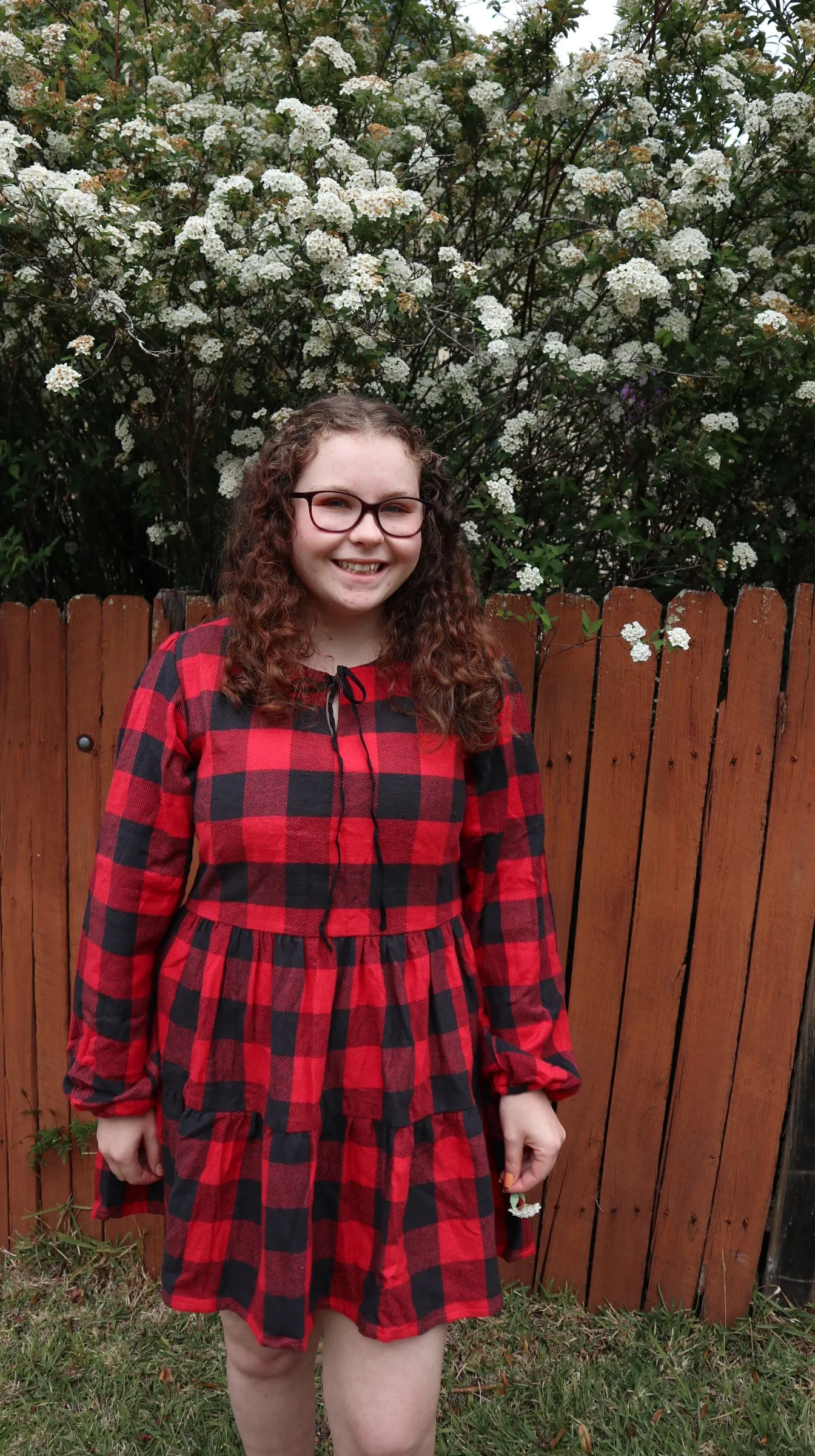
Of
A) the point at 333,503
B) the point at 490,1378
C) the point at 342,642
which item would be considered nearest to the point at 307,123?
the point at 333,503

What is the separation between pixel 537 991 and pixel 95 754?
1.36 metres

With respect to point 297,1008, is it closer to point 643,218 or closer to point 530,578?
point 530,578

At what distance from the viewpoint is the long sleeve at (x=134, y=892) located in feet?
5.21

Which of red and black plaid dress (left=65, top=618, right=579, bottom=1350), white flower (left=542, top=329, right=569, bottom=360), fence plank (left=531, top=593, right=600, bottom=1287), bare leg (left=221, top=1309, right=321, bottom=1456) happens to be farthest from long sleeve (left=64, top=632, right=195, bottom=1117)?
white flower (left=542, top=329, right=569, bottom=360)

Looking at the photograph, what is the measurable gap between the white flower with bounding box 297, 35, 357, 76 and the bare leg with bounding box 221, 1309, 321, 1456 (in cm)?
266

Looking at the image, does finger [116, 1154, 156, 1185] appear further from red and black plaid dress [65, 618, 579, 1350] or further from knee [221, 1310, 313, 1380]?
knee [221, 1310, 313, 1380]

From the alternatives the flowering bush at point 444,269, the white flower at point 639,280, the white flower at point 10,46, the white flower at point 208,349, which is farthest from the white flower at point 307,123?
the white flower at point 639,280

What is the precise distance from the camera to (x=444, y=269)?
8.00ft

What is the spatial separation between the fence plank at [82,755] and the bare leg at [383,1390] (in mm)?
1228

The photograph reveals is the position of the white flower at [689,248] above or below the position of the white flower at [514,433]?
above

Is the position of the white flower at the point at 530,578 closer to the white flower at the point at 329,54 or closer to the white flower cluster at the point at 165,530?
the white flower cluster at the point at 165,530

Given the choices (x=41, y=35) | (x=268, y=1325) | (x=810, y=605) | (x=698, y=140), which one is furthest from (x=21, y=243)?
(x=268, y=1325)

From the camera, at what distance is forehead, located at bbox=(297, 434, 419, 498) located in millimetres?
1519

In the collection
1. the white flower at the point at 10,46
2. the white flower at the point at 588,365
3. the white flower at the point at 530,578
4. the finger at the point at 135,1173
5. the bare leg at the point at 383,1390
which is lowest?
the bare leg at the point at 383,1390
